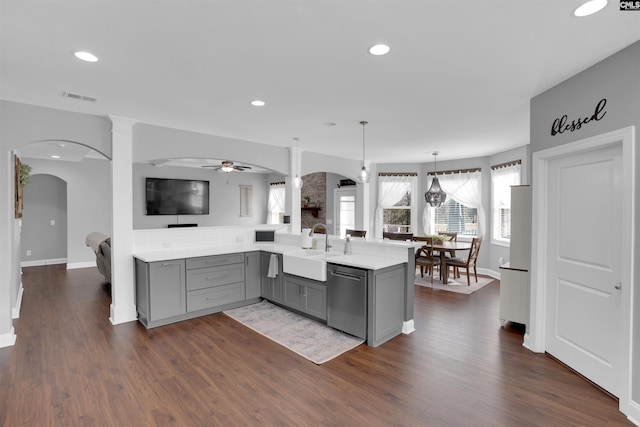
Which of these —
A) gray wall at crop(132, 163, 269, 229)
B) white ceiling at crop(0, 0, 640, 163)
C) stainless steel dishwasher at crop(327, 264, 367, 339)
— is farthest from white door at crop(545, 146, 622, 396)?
gray wall at crop(132, 163, 269, 229)

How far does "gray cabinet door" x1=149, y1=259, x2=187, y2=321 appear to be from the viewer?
12.7 feet

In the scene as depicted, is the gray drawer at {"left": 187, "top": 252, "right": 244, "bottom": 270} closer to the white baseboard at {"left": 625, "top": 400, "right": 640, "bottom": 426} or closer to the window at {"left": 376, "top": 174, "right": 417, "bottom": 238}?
the white baseboard at {"left": 625, "top": 400, "right": 640, "bottom": 426}

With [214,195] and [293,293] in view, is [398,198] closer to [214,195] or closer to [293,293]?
[293,293]

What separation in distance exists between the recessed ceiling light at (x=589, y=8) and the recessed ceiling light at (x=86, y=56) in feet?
10.8

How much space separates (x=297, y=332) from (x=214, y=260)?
1501 mm

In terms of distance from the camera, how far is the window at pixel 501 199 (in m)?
6.36

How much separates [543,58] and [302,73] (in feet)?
6.25

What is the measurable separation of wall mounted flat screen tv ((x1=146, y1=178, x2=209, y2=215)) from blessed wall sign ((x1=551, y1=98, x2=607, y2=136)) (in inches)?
325

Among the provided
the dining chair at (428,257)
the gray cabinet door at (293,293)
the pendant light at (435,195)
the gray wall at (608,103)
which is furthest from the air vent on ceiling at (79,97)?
the pendant light at (435,195)

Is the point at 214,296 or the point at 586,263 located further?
the point at 214,296

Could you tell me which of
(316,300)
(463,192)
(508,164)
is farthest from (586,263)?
(463,192)

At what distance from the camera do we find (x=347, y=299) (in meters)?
3.61

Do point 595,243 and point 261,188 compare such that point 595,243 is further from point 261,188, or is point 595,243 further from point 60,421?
point 261,188

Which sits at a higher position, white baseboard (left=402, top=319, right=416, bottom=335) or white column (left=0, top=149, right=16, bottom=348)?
white column (left=0, top=149, right=16, bottom=348)
